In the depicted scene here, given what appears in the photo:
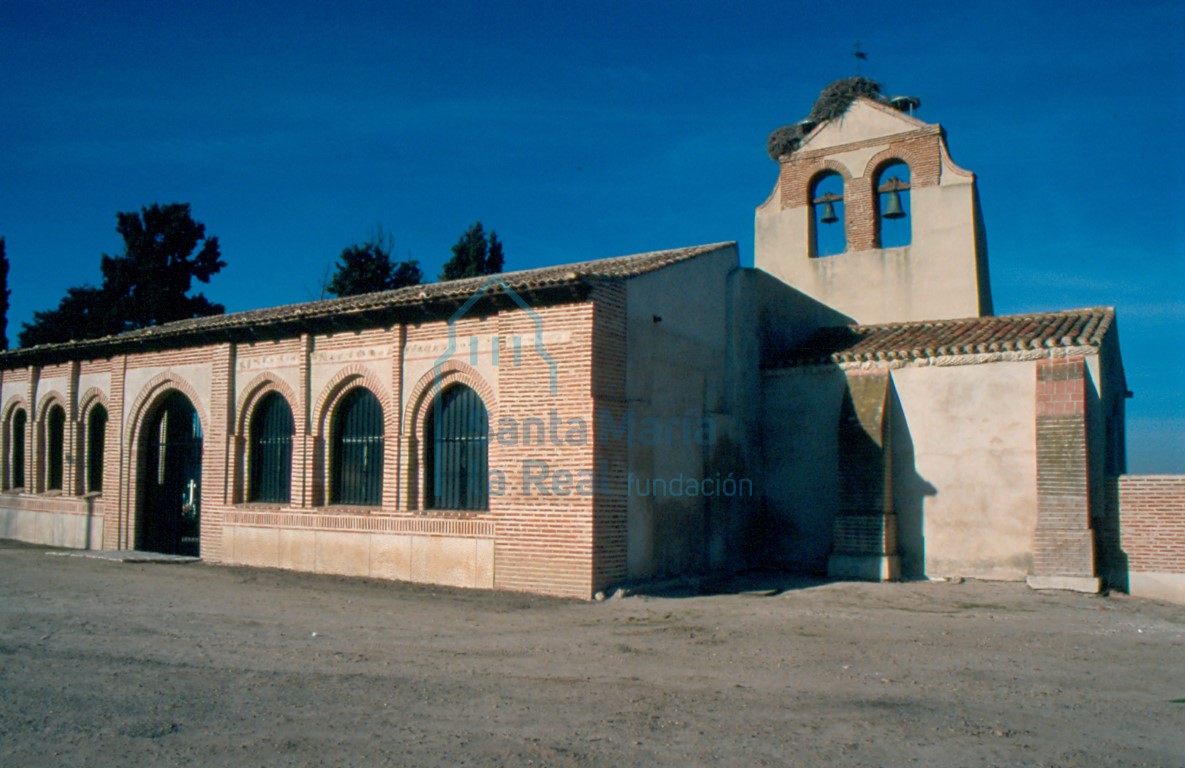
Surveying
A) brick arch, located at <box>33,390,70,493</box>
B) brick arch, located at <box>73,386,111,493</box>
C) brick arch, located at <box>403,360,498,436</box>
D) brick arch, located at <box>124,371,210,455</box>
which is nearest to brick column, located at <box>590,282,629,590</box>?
brick arch, located at <box>403,360,498,436</box>

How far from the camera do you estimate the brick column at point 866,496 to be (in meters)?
13.5

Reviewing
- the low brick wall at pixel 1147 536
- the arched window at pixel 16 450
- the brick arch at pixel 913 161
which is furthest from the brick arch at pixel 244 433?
the low brick wall at pixel 1147 536

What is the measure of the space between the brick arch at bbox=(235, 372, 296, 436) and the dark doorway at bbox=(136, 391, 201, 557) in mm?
2025

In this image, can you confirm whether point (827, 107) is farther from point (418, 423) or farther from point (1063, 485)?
point (418, 423)

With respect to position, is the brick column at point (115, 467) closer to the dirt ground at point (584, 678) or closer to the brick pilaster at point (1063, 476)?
the dirt ground at point (584, 678)

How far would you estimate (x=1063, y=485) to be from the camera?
12.3 m

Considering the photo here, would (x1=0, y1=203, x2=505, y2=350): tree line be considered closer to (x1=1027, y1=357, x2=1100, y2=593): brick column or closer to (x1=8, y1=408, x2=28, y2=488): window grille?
(x1=8, y1=408, x2=28, y2=488): window grille

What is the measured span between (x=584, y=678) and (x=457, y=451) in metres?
6.12

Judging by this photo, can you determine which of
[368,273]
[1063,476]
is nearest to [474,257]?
[368,273]

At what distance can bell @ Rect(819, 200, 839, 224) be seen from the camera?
17.5 metres

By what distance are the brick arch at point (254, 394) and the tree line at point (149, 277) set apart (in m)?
20.0

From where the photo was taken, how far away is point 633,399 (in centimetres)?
1217

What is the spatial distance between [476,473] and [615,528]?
2.44m

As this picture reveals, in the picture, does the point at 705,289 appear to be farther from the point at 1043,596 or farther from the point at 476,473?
the point at 1043,596
